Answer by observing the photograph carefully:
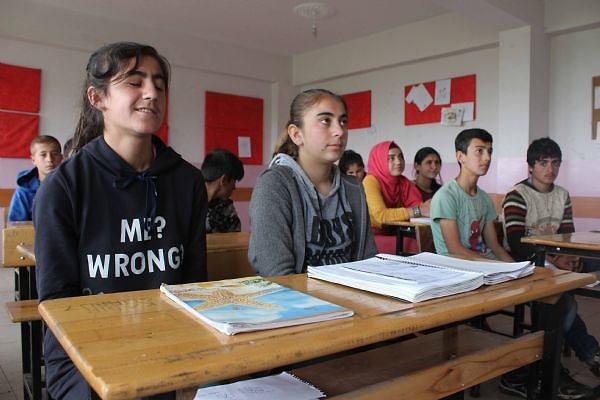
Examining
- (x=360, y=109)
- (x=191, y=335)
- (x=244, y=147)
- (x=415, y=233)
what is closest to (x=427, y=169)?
(x=415, y=233)

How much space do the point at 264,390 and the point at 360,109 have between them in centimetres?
564

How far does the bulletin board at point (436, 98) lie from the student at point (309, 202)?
3.99m

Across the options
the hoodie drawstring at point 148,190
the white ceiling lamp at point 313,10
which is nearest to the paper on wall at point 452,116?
the white ceiling lamp at point 313,10

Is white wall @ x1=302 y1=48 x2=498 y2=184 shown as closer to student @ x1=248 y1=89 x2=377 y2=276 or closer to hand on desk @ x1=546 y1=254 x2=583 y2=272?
hand on desk @ x1=546 y1=254 x2=583 y2=272

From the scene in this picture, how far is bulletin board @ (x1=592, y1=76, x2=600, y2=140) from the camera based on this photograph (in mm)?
4246

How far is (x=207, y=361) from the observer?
53 cm

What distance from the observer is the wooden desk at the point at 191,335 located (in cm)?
50

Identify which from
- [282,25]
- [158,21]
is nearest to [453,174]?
[282,25]

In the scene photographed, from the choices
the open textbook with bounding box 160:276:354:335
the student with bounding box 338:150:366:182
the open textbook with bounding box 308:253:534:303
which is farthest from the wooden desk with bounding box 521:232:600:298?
the student with bounding box 338:150:366:182

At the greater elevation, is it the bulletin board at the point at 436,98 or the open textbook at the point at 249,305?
the bulletin board at the point at 436,98

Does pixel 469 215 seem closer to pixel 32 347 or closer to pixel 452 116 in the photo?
pixel 32 347

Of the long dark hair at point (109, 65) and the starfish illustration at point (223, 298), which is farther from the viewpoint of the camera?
the long dark hair at point (109, 65)

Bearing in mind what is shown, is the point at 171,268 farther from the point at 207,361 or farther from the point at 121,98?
the point at 207,361

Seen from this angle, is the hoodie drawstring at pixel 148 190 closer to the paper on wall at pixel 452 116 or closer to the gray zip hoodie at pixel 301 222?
the gray zip hoodie at pixel 301 222
